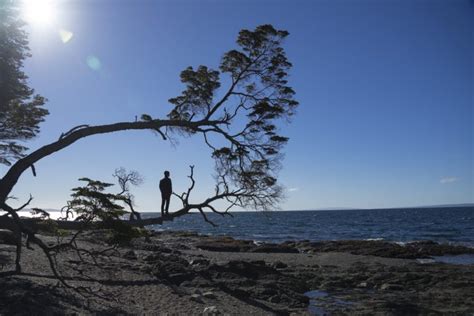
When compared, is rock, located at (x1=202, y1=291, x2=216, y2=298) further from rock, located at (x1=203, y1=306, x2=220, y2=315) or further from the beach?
rock, located at (x1=203, y1=306, x2=220, y2=315)

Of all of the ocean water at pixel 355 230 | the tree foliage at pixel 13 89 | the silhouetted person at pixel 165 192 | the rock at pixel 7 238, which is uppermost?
the tree foliage at pixel 13 89

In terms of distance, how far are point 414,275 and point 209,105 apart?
1105 cm

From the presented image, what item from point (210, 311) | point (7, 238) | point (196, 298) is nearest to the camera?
point (210, 311)

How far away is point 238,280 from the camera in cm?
1502

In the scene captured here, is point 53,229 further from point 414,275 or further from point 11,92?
point 414,275

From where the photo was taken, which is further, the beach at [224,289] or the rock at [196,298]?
the rock at [196,298]

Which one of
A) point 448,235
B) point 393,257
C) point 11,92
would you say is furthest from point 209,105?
point 448,235

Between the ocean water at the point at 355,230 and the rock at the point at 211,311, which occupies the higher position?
the rock at the point at 211,311

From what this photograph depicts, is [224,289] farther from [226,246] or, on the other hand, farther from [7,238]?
→ [226,246]

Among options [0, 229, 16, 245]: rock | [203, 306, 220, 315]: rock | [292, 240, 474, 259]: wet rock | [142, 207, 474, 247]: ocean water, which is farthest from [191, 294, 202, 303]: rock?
[292, 240, 474, 259]: wet rock

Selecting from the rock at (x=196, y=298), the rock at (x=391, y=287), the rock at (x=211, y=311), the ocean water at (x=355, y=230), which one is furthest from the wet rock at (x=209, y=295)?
the rock at (x=391, y=287)

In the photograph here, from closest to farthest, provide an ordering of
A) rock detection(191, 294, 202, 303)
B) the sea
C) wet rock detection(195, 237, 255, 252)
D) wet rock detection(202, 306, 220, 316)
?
wet rock detection(202, 306, 220, 316)
rock detection(191, 294, 202, 303)
wet rock detection(195, 237, 255, 252)
the sea

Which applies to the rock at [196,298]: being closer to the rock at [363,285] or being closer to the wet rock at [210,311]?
the wet rock at [210,311]

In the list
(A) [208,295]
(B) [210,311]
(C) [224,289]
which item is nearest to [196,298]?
(A) [208,295]
